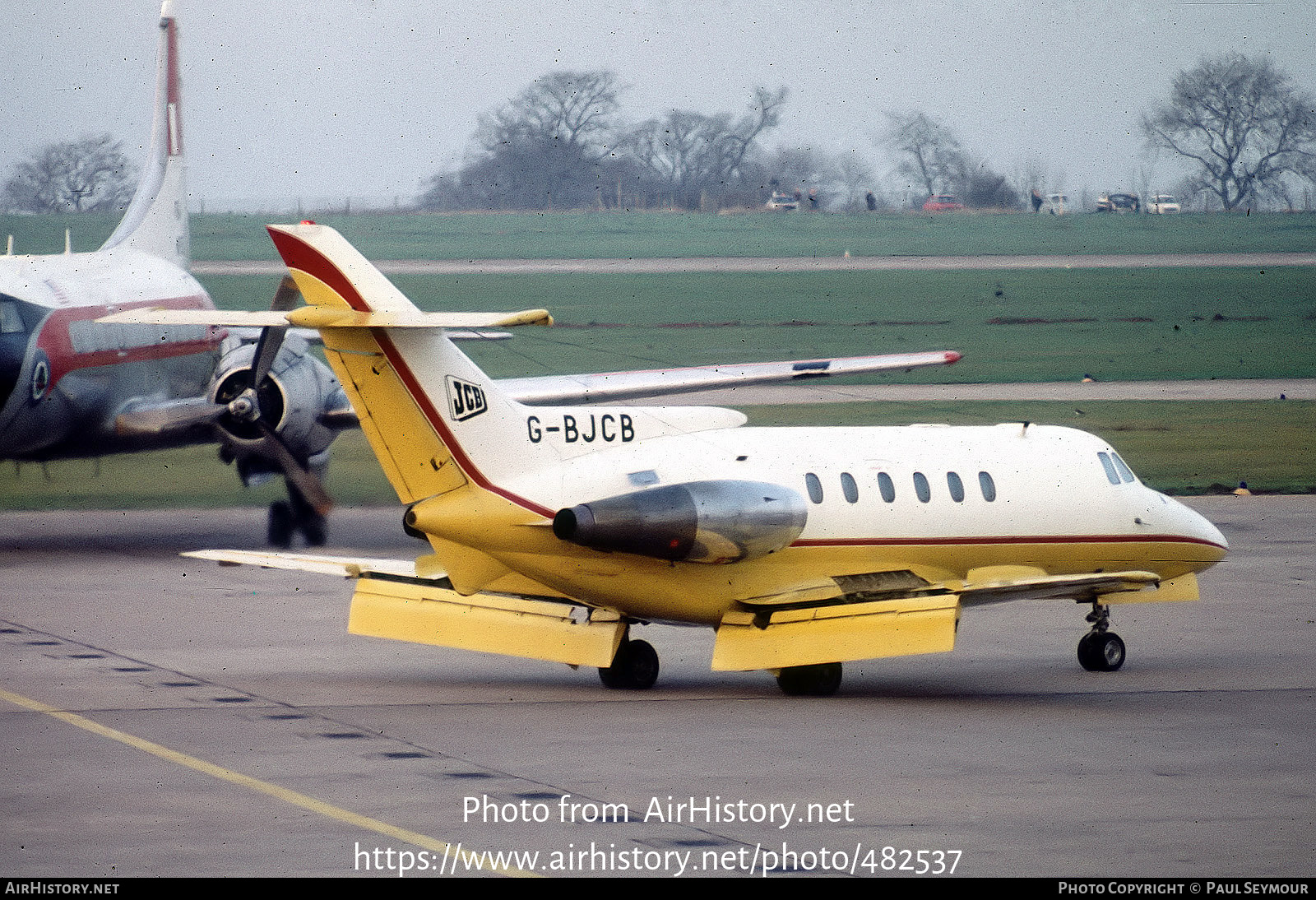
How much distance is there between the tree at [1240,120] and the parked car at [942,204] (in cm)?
1447

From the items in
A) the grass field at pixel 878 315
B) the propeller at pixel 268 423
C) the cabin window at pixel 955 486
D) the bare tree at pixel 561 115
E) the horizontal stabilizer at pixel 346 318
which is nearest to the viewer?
the horizontal stabilizer at pixel 346 318

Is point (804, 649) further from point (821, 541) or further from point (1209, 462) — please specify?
point (1209, 462)

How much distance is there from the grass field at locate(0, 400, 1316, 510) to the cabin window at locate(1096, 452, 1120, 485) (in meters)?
15.4

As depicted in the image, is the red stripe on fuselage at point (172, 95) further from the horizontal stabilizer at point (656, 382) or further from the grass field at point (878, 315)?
the horizontal stabilizer at point (656, 382)

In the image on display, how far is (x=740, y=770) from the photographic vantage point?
15.4 m

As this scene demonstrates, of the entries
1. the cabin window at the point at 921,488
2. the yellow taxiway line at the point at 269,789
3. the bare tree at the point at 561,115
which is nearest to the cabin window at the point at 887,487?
the cabin window at the point at 921,488

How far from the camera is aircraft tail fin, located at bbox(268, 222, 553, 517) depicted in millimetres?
18328

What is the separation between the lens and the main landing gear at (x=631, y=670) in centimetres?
1928

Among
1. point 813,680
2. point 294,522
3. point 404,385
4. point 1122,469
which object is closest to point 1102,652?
point 1122,469

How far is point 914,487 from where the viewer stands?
20.0 meters

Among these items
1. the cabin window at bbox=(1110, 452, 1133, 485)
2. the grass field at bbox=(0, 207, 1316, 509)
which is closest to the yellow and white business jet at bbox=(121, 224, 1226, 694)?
the cabin window at bbox=(1110, 452, 1133, 485)

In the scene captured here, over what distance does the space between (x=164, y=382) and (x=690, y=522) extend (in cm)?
1656

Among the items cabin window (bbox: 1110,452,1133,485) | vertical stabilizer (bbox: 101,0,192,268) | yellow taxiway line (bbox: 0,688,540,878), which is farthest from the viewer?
vertical stabilizer (bbox: 101,0,192,268)

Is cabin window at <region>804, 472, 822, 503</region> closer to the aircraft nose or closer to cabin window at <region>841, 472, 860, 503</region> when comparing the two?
cabin window at <region>841, 472, 860, 503</region>
